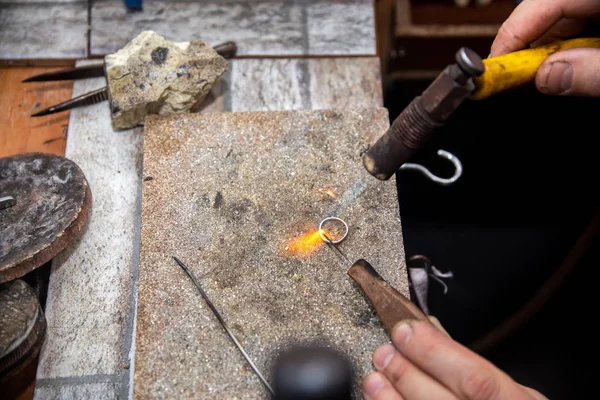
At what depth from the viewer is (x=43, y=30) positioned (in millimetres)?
2404

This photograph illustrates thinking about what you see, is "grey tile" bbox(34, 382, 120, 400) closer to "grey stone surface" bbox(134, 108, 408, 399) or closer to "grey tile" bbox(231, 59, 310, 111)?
"grey stone surface" bbox(134, 108, 408, 399)

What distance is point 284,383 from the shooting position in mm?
1497

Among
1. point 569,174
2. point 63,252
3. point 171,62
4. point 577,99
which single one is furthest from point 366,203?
point 577,99

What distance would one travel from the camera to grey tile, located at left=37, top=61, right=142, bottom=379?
174cm

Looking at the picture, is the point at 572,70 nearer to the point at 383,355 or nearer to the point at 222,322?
the point at 383,355

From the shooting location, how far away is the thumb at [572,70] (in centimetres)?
149

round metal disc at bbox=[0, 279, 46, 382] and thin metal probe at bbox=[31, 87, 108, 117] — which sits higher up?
thin metal probe at bbox=[31, 87, 108, 117]

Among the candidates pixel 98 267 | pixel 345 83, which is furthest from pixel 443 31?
pixel 98 267

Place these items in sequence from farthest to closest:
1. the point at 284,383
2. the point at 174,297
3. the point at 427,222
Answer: the point at 427,222 → the point at 174,297 → the point at 284,383

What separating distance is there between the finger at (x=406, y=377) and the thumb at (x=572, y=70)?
0.88 meters

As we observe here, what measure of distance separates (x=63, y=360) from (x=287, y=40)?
159 centimetres

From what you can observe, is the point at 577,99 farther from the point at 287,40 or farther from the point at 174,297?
the point at 174,297

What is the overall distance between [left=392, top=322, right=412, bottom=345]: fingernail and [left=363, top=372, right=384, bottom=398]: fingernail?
107mm

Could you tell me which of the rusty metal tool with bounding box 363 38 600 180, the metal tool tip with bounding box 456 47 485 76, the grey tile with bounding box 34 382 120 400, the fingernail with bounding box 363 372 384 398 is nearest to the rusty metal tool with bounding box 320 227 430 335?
the fingernail with bounding box 363 372 384 398
